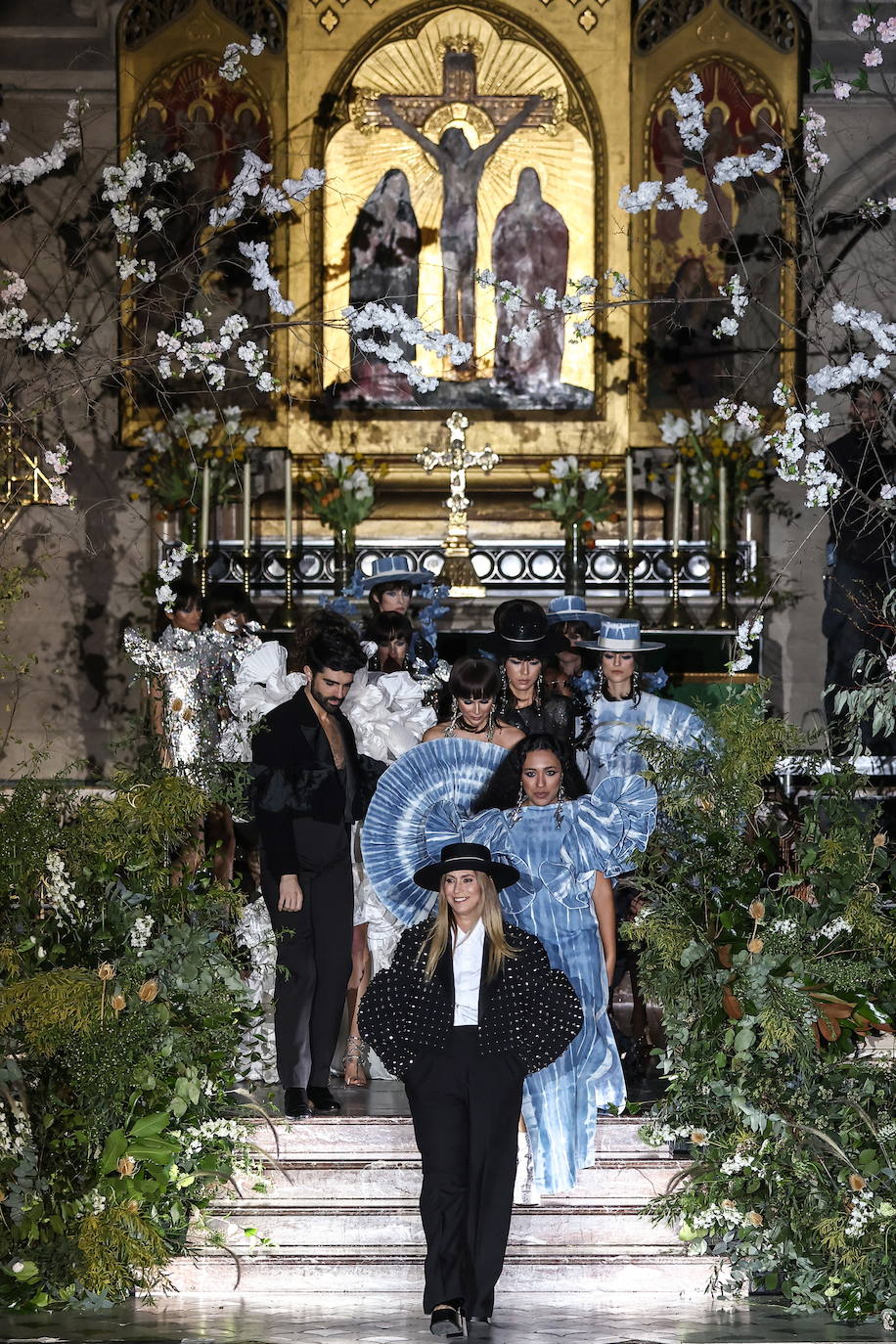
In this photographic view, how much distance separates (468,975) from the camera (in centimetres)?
644

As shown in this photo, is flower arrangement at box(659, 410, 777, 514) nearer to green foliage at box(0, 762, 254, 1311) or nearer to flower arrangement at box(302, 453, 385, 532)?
flower arrangement at box(302, 453, 385, 532)

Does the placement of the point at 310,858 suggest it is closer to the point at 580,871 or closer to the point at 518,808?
the point at 518,808

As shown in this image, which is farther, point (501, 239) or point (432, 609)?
point (501, 239)

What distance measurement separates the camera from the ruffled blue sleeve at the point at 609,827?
281 inches

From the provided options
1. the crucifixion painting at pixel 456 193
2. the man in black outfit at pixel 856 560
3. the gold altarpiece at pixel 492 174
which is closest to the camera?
the man in black outfit at pixel 856 560

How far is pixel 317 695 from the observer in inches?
299

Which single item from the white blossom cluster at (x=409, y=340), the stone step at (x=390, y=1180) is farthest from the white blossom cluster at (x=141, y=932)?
the white blossom cluster at (x=409, y=340)

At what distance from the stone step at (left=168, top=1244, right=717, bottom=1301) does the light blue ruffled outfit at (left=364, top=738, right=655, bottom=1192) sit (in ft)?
1.99

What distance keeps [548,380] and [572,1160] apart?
21.3ft

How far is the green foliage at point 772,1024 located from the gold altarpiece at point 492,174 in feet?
17.4

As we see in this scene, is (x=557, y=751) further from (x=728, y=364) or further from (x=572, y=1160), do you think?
(x=728, y=364)

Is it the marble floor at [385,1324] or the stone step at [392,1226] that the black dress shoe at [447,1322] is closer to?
the marble floor at [385,1324]

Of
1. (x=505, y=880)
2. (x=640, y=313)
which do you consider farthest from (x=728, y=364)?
(x=505, y=880)

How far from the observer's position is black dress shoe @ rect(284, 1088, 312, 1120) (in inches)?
283
